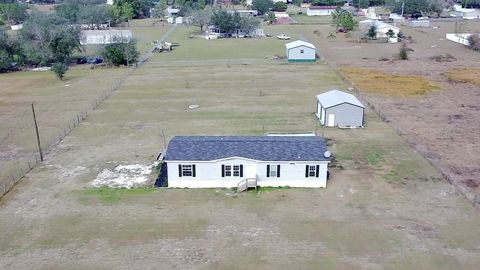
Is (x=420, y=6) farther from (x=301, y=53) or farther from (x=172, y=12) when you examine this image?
(x=301, y=53)

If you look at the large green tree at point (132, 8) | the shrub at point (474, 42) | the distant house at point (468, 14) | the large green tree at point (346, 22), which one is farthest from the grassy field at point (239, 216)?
the distant house at point (468, 14)

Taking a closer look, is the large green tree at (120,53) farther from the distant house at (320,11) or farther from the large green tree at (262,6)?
the distant house at (320,11)

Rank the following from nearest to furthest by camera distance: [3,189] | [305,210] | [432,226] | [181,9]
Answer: [432,226]
[305,210]
[3,189]
[181,9]

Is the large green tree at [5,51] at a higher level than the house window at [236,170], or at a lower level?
higher

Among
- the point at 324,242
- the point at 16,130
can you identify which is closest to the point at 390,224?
the point at 324,242

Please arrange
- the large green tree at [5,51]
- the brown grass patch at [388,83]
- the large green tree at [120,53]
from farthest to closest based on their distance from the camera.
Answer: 1. the large green tree at [120,53]
2. the large green tree at [5,51]
3. the brown grass patch at [388,83]

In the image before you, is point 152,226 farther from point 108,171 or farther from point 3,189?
point 3,189
